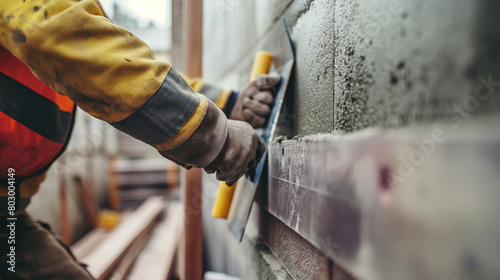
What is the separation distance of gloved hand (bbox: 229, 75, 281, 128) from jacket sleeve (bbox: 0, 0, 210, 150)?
1.43ft

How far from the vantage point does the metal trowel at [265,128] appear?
1.15 meters

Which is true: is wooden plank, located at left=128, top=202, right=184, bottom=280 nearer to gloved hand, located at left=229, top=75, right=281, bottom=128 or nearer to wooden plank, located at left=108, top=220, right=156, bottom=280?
wooden plank, located at left=108, top=220, right=156, bottom=280

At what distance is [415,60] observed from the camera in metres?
0.51

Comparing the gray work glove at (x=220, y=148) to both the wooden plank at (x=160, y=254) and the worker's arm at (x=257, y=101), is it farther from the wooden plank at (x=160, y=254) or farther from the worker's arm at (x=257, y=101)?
the wooden plank at (x=160, y=254)

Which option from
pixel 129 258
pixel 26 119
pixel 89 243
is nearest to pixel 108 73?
pixel 26 119

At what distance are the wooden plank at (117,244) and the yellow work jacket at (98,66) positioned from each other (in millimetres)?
2482

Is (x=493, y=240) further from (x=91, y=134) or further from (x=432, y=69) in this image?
(x=91, y=134)

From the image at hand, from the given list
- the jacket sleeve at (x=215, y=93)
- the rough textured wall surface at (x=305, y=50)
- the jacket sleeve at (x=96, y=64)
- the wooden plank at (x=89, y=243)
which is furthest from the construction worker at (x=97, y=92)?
the wooden plank at (x=89, y=243)

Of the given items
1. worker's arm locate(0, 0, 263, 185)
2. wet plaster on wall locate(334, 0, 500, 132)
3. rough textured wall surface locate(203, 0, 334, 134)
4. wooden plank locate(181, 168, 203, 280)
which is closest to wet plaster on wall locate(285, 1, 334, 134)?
rough textured wall surface locate(203, 0, 334, 134)

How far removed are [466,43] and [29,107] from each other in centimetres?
127

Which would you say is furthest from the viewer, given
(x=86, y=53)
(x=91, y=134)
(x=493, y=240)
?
(x=91, y=134)

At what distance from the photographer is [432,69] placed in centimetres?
47

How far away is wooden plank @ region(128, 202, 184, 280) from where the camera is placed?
128 inches

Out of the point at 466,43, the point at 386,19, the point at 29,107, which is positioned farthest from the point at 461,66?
the point at 29,107
